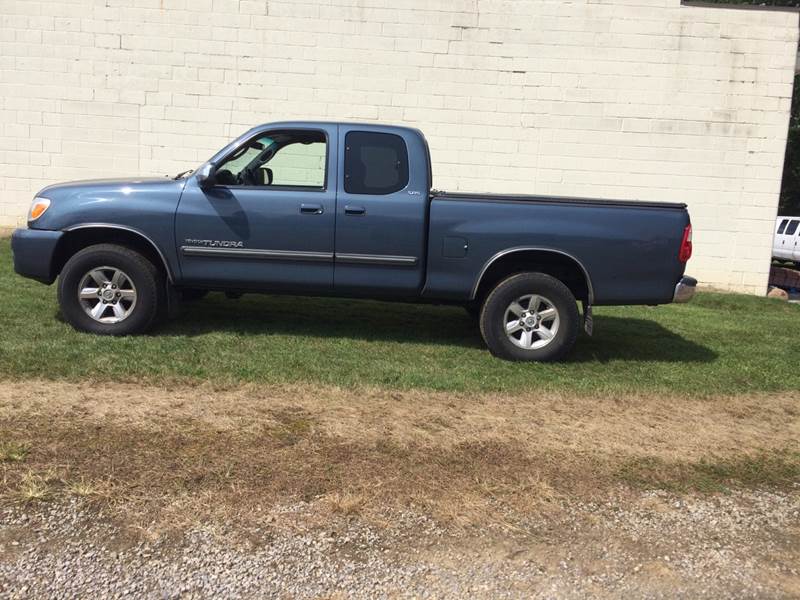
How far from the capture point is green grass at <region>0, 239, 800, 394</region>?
530cm

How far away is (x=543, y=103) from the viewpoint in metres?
11.2

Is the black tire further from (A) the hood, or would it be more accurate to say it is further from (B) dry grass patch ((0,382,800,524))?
(A) the hood

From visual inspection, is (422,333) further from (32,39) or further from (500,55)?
(32,39)

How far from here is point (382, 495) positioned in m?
3.49

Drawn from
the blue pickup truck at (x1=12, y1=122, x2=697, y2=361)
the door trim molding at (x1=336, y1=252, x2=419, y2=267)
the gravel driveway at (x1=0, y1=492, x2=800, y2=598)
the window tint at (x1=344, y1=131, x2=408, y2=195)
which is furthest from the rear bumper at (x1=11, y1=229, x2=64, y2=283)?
the gravel driveway at (x1=0, y1=492, x2=800, y2=598)

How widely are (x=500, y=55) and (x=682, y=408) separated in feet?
25.0

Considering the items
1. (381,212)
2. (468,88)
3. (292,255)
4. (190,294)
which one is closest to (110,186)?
(190,294)

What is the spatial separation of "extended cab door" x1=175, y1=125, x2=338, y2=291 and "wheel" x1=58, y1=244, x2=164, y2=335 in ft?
1.19

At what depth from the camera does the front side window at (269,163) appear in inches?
238

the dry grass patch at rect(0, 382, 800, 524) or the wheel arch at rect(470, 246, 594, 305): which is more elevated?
the wheel arch at rect(470, 246, 594, 305)

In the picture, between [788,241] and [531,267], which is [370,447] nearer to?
[531,267]

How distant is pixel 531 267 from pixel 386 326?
70.6 inches

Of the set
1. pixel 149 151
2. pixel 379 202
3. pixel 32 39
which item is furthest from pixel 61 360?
pixel 32 39

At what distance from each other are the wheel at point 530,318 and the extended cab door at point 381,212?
0.70 meters
